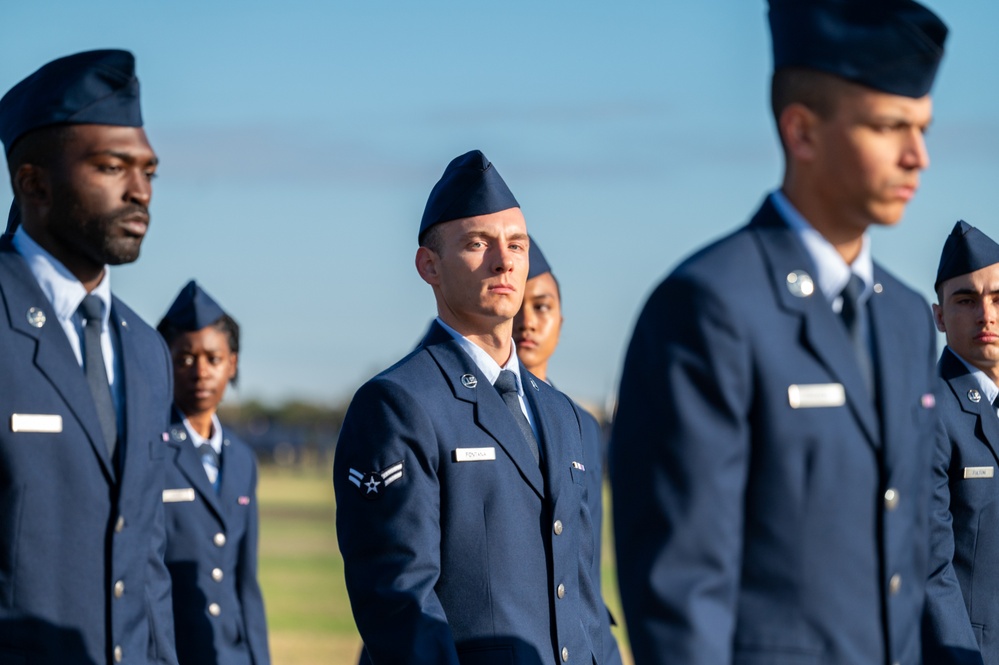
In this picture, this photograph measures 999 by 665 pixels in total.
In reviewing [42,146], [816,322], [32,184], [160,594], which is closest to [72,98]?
[42,146]

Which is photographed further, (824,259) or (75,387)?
(75,387)

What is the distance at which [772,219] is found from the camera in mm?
3828

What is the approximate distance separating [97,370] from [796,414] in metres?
2.13

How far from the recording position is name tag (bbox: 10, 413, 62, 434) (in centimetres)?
452

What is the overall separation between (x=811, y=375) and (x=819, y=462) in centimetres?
19

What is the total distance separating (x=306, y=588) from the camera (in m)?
22.8

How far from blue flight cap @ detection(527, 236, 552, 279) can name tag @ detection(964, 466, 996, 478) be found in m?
2.29

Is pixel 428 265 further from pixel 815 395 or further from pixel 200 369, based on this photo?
pixel 200 369

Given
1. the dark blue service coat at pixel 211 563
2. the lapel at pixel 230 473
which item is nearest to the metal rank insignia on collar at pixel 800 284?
the dark blue service coat at pixel 211 563

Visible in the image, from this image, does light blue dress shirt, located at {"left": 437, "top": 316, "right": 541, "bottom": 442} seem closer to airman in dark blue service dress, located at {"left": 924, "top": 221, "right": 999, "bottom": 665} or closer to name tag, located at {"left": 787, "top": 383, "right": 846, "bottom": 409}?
airman in dark blue service dress, located at {"left": 924, "top": 221, "right": 999, "bottom": 665}

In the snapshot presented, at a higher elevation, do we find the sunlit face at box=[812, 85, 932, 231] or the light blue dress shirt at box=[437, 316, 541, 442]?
the sunlit face at box=[812, 85, 932, 231]

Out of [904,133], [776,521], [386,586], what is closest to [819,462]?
[776,521]

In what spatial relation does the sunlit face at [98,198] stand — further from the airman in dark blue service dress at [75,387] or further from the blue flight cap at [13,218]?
the blue flight cap at [13,218]

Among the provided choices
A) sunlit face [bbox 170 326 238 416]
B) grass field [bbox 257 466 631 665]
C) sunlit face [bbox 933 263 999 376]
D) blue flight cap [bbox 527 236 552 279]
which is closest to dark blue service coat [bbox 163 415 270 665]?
sunlit face [bbox 170 326 238 416]
